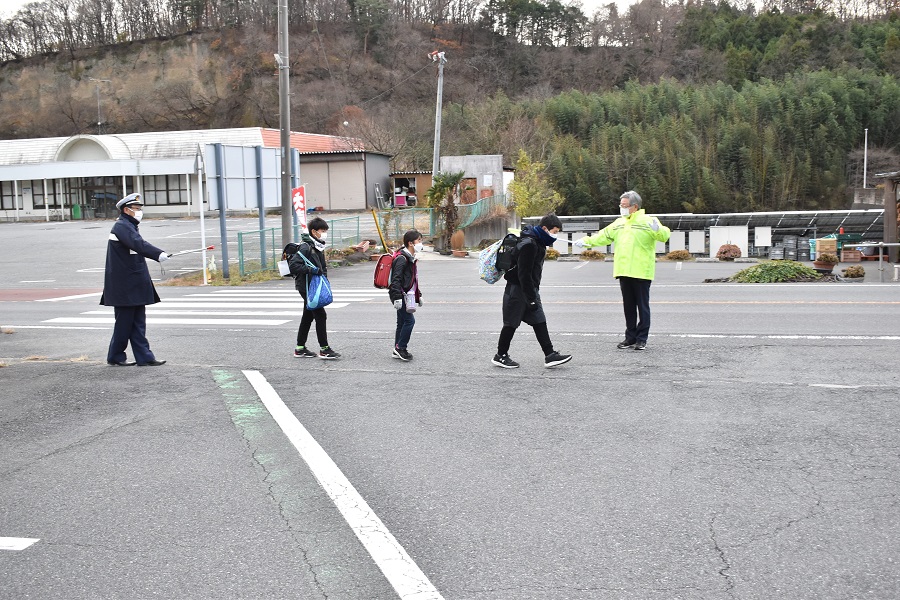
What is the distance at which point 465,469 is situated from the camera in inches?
→ 234

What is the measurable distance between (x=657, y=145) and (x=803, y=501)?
177 feet

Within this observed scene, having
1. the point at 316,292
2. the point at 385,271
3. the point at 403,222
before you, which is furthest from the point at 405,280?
the point at 403,222

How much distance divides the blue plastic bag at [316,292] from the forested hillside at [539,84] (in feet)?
149

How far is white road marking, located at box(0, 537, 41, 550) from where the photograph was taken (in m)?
4.73

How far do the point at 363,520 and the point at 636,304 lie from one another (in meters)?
6.38

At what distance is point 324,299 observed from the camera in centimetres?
1009

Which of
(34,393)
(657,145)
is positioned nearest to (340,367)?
(34,393)

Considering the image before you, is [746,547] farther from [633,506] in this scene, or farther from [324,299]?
[324,299]

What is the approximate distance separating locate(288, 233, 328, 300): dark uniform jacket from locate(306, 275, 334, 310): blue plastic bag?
0.23 feet

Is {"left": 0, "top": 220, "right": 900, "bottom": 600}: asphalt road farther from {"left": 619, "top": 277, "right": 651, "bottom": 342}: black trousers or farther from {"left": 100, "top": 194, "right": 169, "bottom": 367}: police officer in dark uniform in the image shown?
{"left": 100, "top": 194, "right": 169, "bottom": 367}: police officer in dark uniform

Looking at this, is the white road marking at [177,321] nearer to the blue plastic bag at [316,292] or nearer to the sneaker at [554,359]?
the blue plastic bag at [316,292]

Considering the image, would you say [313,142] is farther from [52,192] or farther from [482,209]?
[482,209]

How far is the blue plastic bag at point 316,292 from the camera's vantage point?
10031 mm

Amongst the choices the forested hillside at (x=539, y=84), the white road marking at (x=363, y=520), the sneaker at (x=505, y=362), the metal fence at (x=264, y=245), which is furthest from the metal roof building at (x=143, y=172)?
the white road marking at (x=363, y=520)
